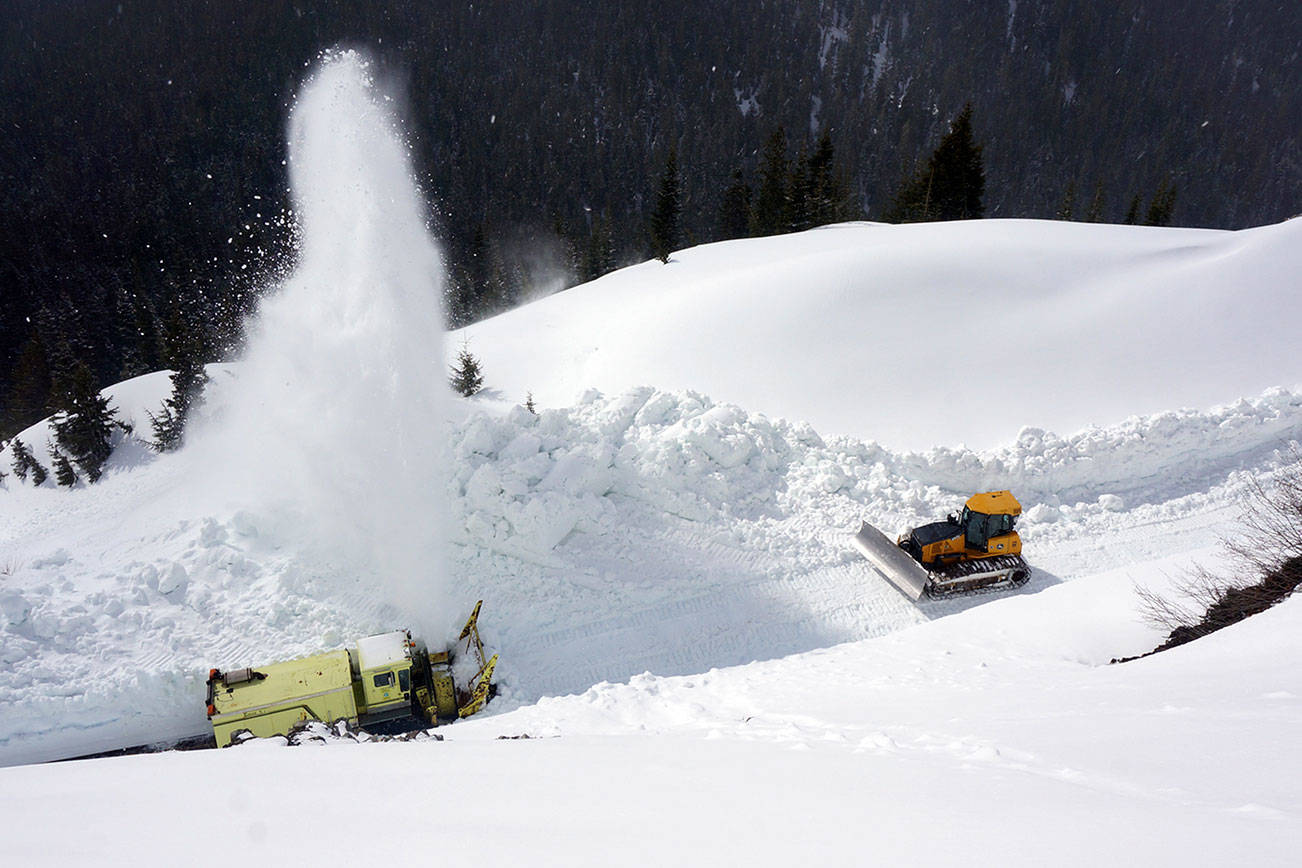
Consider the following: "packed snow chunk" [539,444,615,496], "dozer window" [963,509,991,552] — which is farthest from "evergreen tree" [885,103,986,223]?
"packed snow chunk" [539,444,615,496]

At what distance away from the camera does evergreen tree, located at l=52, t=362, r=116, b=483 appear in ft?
70.3

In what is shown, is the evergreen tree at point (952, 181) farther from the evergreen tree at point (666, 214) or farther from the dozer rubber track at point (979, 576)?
the dozer rubber track at point (979, 576)

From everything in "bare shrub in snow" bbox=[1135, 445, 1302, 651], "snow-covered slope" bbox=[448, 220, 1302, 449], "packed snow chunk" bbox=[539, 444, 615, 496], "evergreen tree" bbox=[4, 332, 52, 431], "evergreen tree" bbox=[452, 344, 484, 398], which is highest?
"evergreen tree" bbox=[4, 332, 52, 431]

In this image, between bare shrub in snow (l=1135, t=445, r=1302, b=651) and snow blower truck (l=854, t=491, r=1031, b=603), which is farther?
snow blower truck (l=854, t=491, r=1031, b=603)

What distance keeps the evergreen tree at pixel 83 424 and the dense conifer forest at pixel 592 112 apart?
2984cm

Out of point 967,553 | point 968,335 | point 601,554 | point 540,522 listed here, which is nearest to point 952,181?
point 968,335

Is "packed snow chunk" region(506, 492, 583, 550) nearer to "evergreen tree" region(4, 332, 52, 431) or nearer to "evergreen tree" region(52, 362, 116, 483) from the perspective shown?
"evergreen tree" region(52, 362, 116, 483)

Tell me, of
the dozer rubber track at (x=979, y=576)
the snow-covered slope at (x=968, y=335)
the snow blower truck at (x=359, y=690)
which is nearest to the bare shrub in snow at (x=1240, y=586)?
the dozer rubber track at (x=979, y=576)

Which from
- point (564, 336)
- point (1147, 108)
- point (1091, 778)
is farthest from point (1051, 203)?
point (1091, 778)

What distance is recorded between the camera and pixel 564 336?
22.0 meters

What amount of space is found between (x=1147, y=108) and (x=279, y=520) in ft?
471

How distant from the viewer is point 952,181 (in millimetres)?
33406

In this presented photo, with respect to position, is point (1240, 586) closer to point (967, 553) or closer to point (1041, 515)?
point (967, 553)

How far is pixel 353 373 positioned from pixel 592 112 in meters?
105
